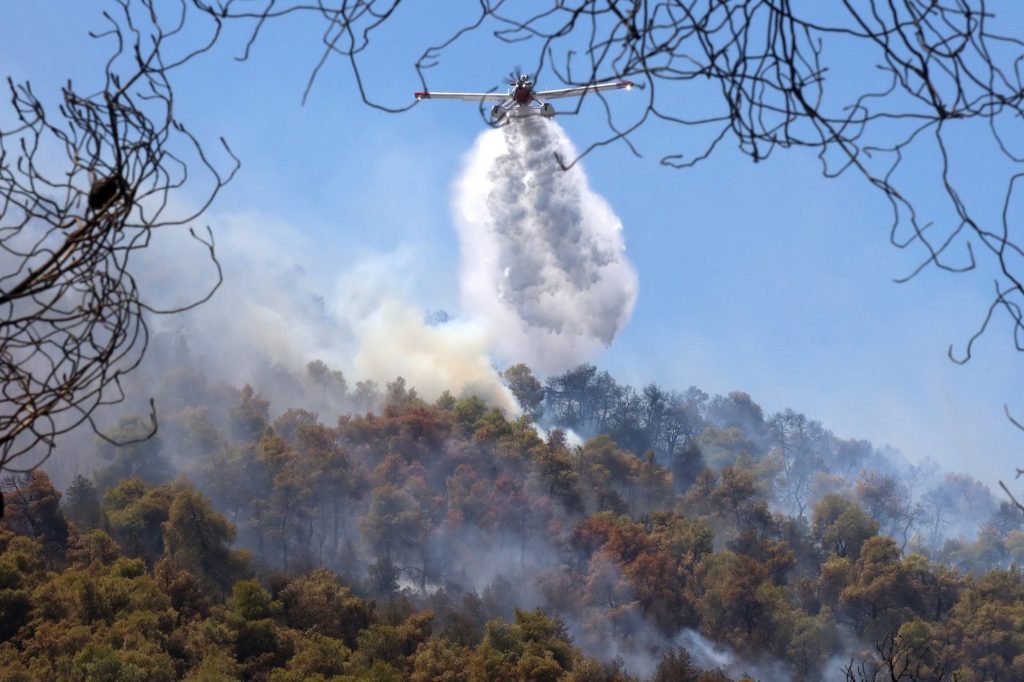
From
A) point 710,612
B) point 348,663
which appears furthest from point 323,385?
point 348,663

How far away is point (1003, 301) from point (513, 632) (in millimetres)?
69609

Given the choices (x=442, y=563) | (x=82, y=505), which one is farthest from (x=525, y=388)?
(x=82, y=505)

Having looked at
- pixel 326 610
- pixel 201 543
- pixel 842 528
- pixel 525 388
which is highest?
pixel 525 388

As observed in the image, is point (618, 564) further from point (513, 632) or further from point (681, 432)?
point (681, 432)

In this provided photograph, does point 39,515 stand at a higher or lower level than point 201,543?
higher

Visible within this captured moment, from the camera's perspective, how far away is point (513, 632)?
71188 mm

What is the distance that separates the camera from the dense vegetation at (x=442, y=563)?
213ft

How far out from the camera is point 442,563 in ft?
296

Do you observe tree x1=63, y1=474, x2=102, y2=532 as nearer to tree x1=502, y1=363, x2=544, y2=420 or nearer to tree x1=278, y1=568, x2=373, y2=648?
tree x1=278, y1=568, x2=373, y2=648

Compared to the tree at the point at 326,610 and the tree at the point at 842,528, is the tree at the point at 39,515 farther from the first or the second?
the tree at the point at 842,528

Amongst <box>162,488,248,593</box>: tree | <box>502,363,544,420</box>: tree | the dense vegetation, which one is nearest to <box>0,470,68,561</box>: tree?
the dense vegetation

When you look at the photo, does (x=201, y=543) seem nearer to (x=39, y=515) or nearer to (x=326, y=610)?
(x=39, y=515)

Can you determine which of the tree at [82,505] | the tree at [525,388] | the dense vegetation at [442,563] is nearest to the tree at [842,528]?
the dense vegetation at [442,563]

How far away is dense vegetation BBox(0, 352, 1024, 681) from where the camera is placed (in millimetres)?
64875
